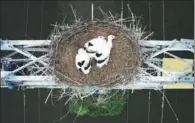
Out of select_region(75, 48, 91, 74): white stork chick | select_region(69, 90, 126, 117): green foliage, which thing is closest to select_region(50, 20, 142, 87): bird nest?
select_region(75, 48, 91, 74): white stork chick

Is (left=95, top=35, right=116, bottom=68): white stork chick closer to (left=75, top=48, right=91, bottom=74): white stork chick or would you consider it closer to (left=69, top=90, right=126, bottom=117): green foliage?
(left=75, top=48, right=91, bottom=74): white stork chick

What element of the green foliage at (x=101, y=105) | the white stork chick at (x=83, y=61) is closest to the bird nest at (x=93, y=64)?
the white stork chick at (x=83, y=61)

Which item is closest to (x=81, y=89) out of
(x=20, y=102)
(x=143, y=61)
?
(x=143, y=61)

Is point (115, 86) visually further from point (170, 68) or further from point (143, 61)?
point (170, 68)

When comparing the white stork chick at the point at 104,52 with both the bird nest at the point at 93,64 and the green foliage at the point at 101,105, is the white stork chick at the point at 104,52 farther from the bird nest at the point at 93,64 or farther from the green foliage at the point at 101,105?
the green foliage at the point at 101,105

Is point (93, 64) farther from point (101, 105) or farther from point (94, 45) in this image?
point (101, 105)
